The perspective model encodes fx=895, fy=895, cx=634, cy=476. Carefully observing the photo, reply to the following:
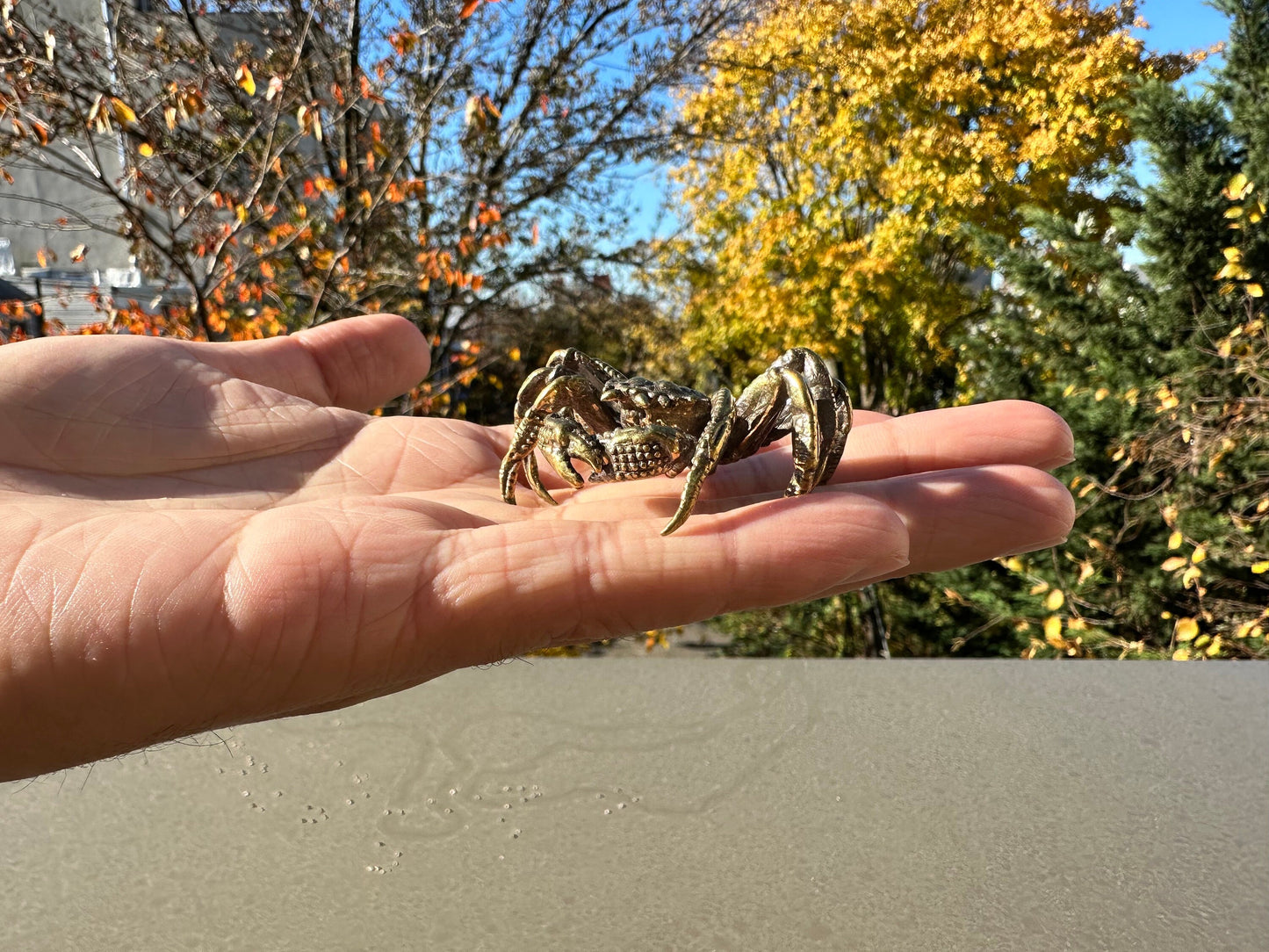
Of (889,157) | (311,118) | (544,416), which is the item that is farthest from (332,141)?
(889,157)

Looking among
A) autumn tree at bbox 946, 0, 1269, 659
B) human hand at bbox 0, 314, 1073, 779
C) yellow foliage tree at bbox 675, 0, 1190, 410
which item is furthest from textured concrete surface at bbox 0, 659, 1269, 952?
yellow foliage tree at bbox 675, 0, 1190, 410

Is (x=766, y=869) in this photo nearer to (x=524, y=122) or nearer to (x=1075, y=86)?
(x=524, y=122)

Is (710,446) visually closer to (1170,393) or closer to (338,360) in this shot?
(338,360)

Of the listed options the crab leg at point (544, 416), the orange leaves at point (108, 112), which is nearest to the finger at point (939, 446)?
the crab leg at point (544, 416)

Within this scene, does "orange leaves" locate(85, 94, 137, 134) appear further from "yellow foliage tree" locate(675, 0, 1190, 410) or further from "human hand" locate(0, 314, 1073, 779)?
"yellow foliage tree" locate(675, 0, 1190, 410)

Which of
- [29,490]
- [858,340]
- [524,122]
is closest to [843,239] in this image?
[858,340]

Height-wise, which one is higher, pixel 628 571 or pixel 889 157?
pixel 889 157

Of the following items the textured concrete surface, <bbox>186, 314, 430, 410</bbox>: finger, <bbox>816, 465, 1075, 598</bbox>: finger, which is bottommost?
the textured concrete surface
